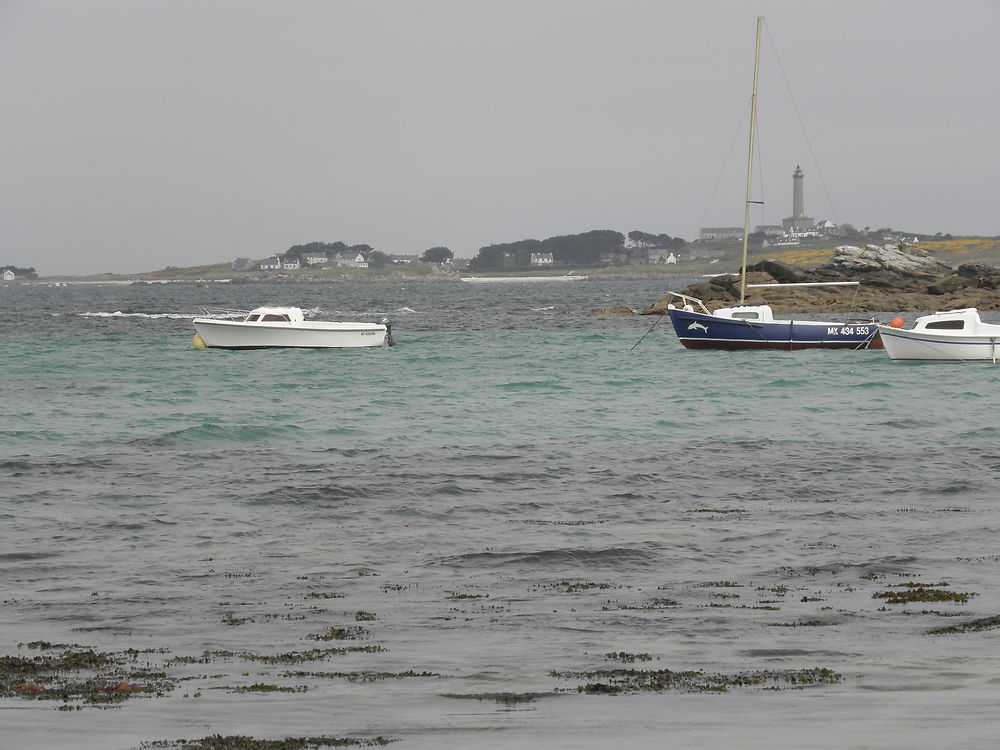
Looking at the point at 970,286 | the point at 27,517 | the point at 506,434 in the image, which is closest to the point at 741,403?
the point at 506,434

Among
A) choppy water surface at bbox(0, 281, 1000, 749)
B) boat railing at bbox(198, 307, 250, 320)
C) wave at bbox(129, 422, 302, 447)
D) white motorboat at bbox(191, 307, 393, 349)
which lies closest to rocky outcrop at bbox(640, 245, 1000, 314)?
white motorboat at bbox(191, 307, 393, 349)

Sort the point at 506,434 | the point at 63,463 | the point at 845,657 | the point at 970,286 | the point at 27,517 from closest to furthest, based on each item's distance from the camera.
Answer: the point at 845,657, the point at 27,517, the point at 63,463, the point at 506,434, the point at 970,286

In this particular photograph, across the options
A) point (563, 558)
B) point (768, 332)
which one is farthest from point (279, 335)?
point (563, 558)

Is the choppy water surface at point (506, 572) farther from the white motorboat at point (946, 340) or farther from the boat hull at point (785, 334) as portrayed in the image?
the boat hull at point (785, 334)

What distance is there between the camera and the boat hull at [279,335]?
50281 millimetres

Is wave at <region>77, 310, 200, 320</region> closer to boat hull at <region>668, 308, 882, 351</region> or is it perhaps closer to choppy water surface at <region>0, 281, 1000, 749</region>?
boat hull at <region>668, 308, 882, 351</region>

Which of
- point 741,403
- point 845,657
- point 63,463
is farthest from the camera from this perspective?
point 741,403

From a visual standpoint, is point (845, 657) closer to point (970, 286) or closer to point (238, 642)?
point (238, 642)

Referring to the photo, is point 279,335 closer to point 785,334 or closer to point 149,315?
point 785,334

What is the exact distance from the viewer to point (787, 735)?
702cm

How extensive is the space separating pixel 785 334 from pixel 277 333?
20.5 meters

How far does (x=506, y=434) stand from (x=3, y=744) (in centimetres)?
1758

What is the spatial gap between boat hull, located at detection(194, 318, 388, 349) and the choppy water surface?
67.6 ft

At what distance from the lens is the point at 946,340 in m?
40.7
